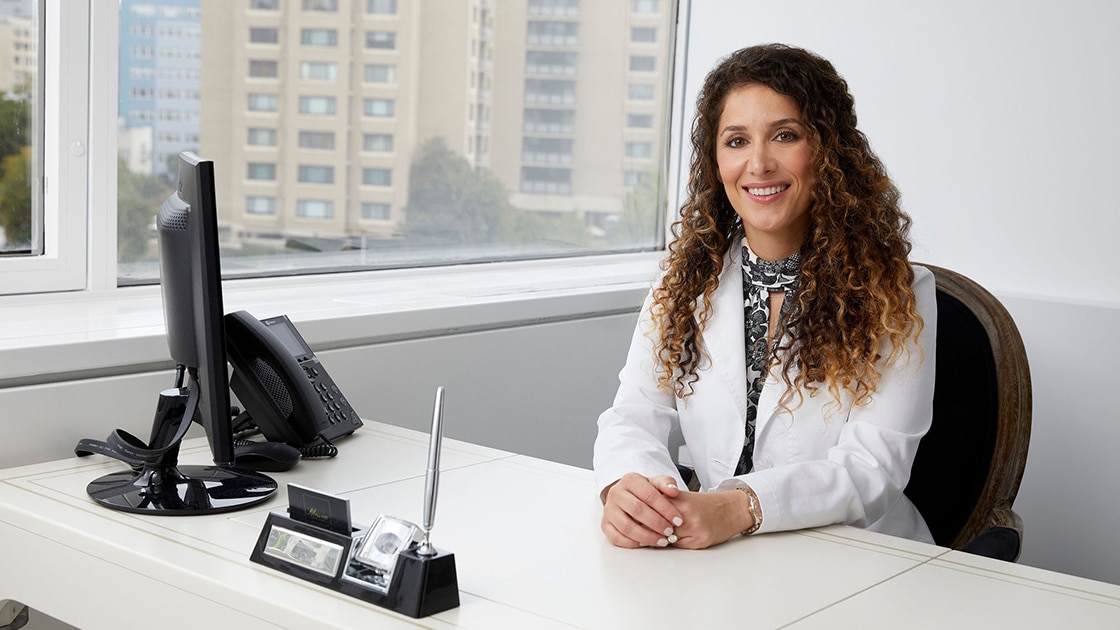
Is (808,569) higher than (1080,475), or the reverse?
(808,569)

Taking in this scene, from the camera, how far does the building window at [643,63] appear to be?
3.48m

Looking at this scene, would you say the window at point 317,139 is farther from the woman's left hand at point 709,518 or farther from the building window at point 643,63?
the woman's left hand at point 709,518

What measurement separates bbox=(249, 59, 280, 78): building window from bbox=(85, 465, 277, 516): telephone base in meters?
1.13

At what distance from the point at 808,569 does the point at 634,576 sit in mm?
214

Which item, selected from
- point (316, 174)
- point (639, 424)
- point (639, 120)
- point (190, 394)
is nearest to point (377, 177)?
point (316, 174)

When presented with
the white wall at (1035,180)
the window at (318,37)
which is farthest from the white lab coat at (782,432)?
the window at (318,37)

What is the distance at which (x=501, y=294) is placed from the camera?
2600mm

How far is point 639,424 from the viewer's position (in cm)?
182

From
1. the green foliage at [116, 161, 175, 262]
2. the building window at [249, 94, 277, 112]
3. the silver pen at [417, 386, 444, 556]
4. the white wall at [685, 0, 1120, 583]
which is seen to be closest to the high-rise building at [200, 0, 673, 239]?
the building window at [249, 94, 277, 112]

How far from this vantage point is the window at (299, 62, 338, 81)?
8.38 ft

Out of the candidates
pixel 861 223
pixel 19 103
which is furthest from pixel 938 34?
pixel 19 103

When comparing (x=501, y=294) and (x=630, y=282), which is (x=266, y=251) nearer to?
(x=501, y=294)

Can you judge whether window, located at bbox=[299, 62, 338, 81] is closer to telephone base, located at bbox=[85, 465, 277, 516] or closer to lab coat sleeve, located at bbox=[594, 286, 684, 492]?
lab coat sleeve, located at bbox=[594, 286, 684, 492]

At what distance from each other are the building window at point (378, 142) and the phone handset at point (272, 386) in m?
1.04
